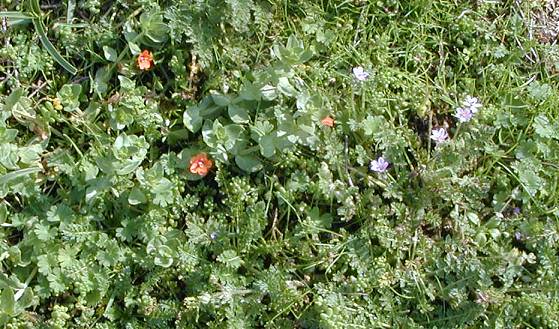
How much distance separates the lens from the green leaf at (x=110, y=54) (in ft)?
11.5

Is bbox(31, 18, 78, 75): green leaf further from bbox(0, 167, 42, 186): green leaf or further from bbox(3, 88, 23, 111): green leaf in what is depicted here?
bbox(0, 167, 42, 186): green leaf

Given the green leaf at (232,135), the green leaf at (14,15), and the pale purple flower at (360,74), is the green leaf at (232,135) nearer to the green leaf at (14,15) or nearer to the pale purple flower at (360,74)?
the pale purple flower at (360,74)

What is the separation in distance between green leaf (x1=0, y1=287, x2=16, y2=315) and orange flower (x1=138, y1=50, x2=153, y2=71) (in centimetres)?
103

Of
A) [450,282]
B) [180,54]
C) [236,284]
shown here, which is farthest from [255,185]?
[450,282]

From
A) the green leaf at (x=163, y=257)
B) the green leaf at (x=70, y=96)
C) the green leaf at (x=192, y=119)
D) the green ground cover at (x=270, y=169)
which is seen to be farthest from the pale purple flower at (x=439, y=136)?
the green leaf at (x=70, y=96)

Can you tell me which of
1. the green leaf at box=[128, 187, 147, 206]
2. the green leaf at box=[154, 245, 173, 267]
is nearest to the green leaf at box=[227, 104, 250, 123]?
the green leaf at box=[128, 187, 147, 206]

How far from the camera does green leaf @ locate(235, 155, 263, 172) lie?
340 cm

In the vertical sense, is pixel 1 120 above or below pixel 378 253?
above

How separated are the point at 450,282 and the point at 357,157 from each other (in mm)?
618

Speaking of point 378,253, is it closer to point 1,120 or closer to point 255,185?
point 255,185

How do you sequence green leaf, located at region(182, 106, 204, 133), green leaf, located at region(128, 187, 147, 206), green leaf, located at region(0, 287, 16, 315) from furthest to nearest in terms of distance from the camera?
green leaf, located at region(182, 106, 204, 133) → green leaf, located at region(128, 187, 147, 206) → green leaf, located at region(0, 287, 16, 315)

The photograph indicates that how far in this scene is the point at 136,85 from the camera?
11.7ft

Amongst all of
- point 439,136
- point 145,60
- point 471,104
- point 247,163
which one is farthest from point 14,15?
point 471,104

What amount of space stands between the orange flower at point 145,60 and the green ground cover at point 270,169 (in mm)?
11
